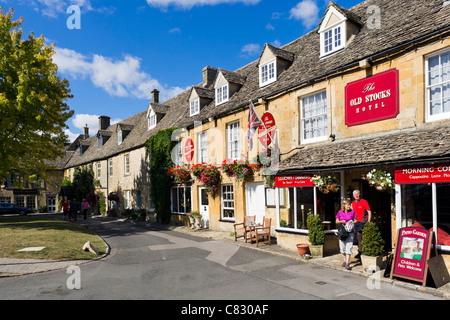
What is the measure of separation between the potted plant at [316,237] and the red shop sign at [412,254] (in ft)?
9.17

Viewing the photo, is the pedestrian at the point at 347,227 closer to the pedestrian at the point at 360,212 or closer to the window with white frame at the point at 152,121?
the pedestrian at the point at 360,212

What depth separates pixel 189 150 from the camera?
20.6 meters

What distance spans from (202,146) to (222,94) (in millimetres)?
3501

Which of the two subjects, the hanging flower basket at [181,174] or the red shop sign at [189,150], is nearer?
the hanging flower basket at [181,174]

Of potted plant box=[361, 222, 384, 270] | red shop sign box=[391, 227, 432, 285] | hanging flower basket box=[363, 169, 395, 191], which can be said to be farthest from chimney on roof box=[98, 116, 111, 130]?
red shop sign box=[391, 227, 432, 285]

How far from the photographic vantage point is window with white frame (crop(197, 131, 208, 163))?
19848mm

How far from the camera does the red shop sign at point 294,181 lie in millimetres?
11516

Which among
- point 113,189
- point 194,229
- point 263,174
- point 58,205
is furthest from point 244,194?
point 58,205

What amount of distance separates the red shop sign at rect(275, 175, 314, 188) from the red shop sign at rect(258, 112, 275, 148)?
2622 millimetres

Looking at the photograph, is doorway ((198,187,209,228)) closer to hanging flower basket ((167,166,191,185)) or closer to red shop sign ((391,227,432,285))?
hanging flower basket ((167,166,191,185))

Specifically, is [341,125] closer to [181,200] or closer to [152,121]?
[181,200]

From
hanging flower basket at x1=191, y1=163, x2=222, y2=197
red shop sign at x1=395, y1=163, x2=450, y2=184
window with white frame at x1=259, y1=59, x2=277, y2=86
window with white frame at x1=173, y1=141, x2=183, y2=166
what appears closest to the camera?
red shop sign at x1=395, y1=163, x2=450, y2=184

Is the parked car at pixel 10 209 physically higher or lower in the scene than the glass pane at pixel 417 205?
lower

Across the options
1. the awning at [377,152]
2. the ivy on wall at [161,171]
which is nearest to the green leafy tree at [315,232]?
the awning at [377,152]
